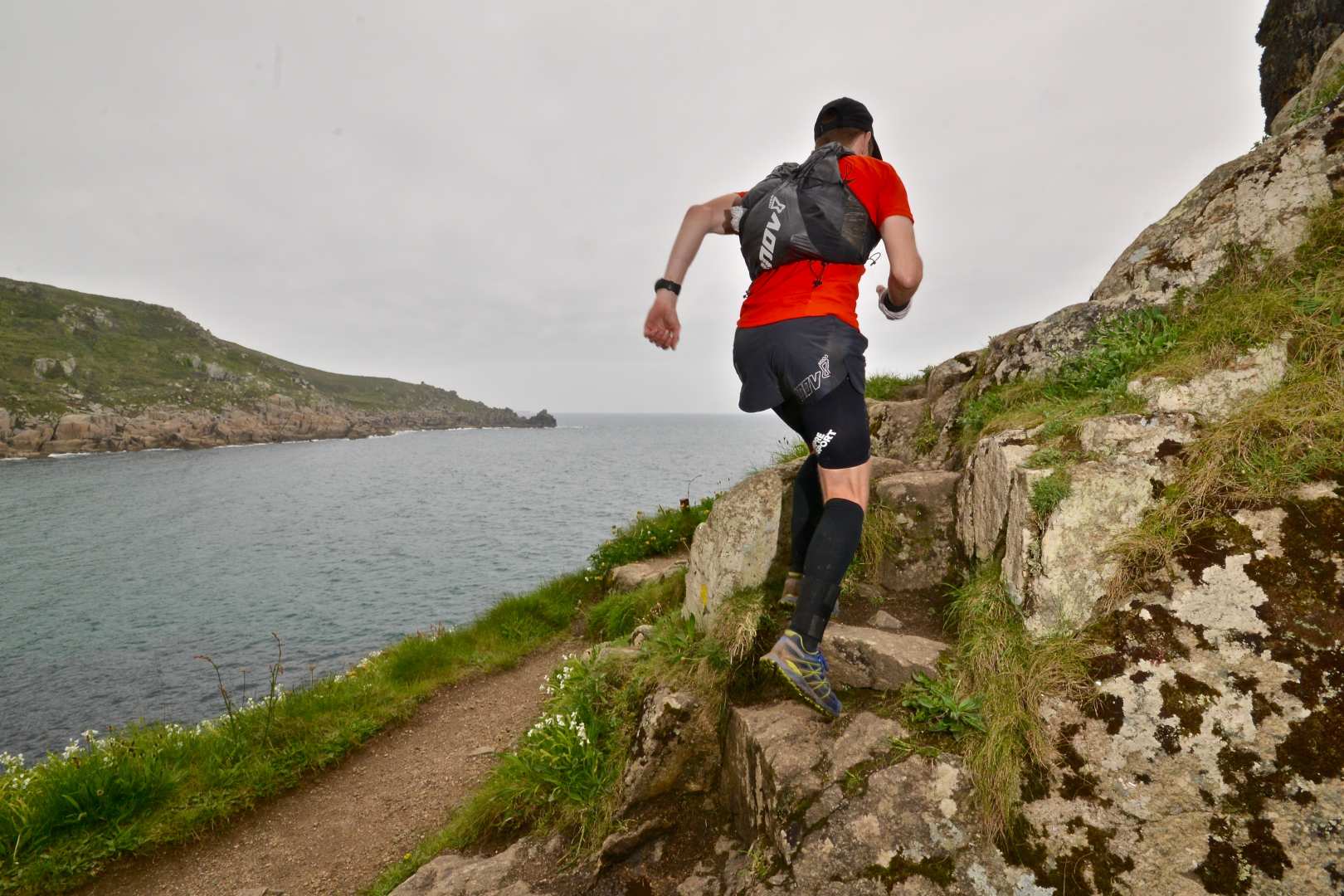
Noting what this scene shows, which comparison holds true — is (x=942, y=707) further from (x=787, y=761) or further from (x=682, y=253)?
(x=682, y=253)

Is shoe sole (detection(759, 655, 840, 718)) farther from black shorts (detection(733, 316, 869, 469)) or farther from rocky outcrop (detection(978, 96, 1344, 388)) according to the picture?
rocky outcrop (detection(978, 96, 1344, 388))

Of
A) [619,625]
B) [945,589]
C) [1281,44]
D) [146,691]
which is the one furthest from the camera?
[146,691]

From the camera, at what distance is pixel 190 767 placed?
6910mm

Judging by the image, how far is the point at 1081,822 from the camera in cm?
267

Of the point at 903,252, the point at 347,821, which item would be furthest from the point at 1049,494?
the point at 347,821

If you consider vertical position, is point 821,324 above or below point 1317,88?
below

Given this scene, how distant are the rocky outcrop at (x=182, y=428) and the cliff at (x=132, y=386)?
0.63 ft

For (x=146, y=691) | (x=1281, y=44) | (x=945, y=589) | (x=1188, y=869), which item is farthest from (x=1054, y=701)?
(x=146, y=691)

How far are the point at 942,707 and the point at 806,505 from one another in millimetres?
1549

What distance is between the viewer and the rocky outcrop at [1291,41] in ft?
31.5

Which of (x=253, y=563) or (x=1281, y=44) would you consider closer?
(x=1281, y=44)

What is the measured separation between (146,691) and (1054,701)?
898 inches

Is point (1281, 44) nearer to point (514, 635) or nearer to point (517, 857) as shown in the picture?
point (517, 857)

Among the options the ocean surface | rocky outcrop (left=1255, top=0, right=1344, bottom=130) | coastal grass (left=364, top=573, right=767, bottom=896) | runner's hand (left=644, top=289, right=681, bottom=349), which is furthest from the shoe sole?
rocky outcrop (left=1255, top=0, right=1344, bottom=130)
